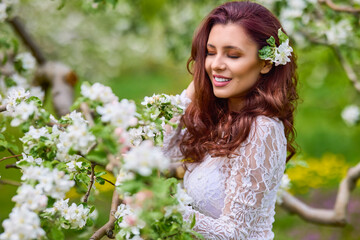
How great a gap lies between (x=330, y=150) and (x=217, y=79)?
19.9 feet

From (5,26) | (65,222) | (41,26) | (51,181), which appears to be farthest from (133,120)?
(41,26)

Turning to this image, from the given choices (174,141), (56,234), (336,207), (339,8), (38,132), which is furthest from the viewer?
(336,207)

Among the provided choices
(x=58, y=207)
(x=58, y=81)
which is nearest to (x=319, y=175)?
(x=58, y=81)

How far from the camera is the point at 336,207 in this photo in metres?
3.50

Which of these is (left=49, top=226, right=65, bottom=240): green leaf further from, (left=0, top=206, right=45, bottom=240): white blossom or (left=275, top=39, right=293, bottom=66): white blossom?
(left=275, top=39, right=293, bottom=66): white blossom

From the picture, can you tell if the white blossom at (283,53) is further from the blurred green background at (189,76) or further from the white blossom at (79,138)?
the blurred green background at (189,76)

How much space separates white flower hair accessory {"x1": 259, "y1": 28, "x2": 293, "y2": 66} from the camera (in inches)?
82.6

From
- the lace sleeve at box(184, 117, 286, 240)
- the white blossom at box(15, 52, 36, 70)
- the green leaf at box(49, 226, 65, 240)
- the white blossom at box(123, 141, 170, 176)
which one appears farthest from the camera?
the white blossom at box(15, 52, 36, 70)

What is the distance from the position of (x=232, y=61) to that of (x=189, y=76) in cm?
554

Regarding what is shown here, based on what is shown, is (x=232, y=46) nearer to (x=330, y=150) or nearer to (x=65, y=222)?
(x=65, y=222)

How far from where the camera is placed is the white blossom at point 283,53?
82.7 inches

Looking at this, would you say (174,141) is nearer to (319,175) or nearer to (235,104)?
(235,104)

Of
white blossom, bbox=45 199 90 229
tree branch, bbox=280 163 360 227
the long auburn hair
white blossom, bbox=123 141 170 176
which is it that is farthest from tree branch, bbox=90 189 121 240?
tree branch, bbox=280 163 360 227

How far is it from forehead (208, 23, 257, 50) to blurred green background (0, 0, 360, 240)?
4.19ft
